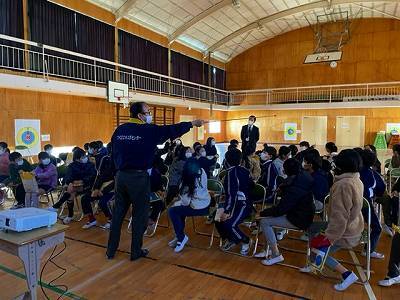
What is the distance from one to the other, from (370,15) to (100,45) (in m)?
13.1

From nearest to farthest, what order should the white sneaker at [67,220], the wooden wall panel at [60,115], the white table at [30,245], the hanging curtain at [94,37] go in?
1. the white table at [30,245]
2. the white sneaker at [67,220]
3. the wooden wall panel at [60,115]
4. the hanging curtain at [94,37]

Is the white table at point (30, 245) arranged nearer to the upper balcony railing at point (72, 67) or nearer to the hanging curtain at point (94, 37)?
the upper balcony railing at point (72, 67)

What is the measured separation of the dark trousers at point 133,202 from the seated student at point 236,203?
902 millimetres

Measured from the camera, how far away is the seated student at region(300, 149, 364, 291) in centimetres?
278

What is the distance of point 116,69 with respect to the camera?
36.8 feet

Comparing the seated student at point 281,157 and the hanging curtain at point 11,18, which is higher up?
the hanging curtain at point 11,18

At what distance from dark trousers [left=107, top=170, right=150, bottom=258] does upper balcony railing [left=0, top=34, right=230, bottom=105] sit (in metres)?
5.52

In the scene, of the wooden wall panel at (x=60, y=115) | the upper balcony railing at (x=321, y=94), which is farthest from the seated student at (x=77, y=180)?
the upper balcony railing at (x=321, y=94)

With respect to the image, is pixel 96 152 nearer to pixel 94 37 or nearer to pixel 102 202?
pixel 102 202

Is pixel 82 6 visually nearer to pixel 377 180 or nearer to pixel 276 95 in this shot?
pixel 377 180

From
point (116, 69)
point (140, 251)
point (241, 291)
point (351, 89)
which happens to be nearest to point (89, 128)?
point (116, 69)

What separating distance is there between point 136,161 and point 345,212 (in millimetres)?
2142

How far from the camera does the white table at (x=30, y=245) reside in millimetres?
1960

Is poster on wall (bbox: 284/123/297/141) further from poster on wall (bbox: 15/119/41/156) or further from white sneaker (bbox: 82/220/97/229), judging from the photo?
white sneaker (bbox: 82/220/97/229)
